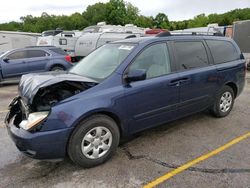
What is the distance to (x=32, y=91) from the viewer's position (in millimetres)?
3312

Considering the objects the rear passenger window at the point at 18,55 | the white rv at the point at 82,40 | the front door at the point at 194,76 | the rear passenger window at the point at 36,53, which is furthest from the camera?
the white rv at the point at 82,40

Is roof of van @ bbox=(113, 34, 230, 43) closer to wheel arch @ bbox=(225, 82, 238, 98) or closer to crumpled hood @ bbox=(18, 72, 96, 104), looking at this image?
wheel arch @ bbox=(225, 82, 238, 98)

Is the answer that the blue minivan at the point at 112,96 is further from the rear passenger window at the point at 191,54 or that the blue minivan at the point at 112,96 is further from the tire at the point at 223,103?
the tire at the point at 223,103

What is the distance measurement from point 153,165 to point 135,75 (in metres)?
1.23

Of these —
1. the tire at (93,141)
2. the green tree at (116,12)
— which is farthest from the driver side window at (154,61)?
the green tree at (116,12)

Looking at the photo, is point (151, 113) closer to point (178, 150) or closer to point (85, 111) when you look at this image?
point (178, 150)

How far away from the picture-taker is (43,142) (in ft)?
10.0

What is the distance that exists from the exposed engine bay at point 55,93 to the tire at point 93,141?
41cm

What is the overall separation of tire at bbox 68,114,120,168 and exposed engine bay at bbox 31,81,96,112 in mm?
413

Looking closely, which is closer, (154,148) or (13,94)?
(154,148)

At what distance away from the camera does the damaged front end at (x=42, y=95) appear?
3121 millimetres

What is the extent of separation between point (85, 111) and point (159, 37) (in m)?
1.79

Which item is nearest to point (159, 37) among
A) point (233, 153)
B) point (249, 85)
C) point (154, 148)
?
point (154, 148)

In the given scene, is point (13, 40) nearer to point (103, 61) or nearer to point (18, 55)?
point (18, 55)
